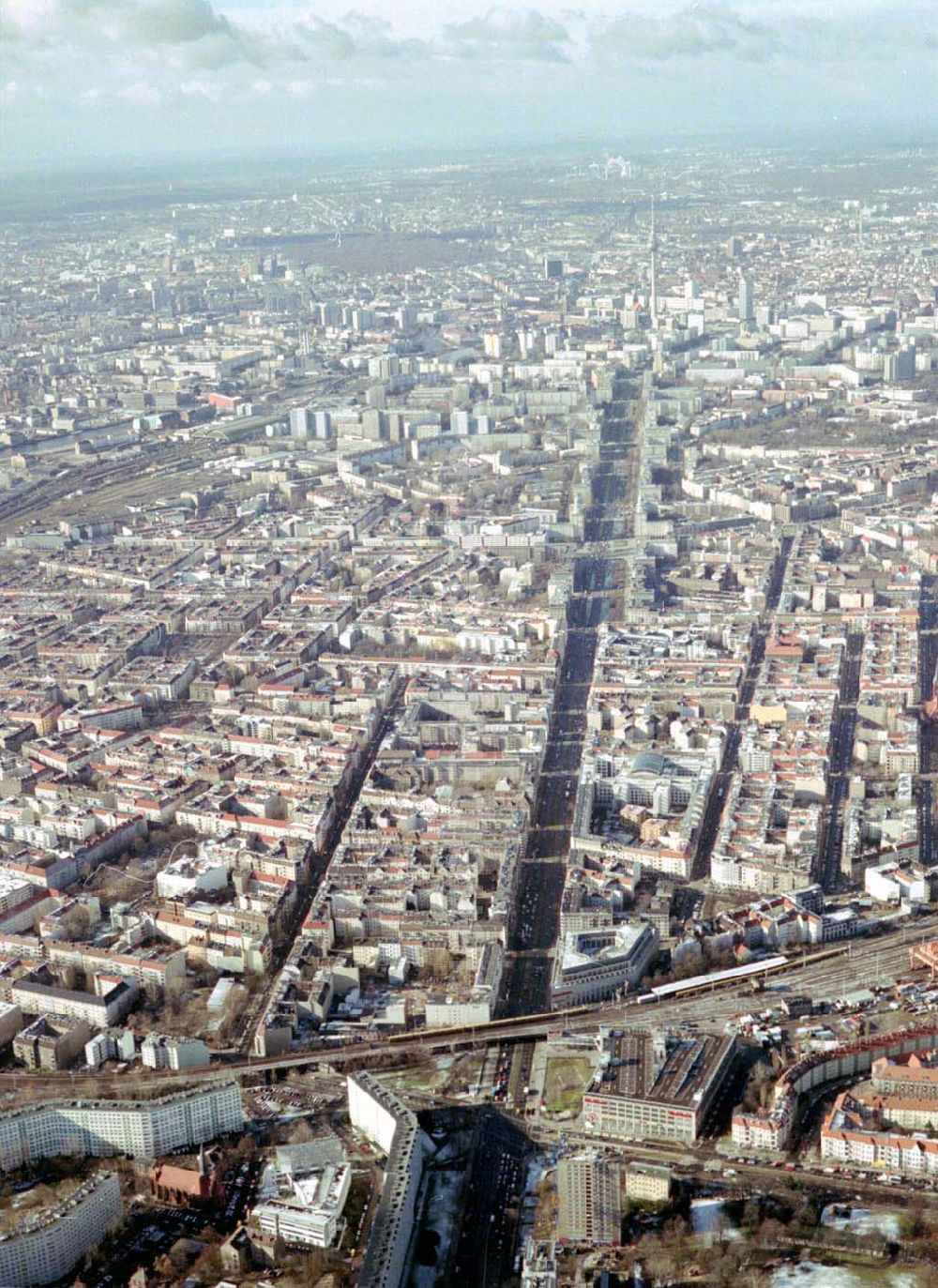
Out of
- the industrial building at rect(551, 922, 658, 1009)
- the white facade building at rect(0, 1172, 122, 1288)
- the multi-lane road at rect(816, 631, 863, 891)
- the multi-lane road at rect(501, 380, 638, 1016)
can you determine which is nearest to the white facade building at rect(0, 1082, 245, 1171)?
the white facade building at rect(0, 1172, 122, 1288)

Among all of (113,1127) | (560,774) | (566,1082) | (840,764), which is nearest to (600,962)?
(566,1082)

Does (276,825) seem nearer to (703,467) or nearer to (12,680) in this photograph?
(12,680)

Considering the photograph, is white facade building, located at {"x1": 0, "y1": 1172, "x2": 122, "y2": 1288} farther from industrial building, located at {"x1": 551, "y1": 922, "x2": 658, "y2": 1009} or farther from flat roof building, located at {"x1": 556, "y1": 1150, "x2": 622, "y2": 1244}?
industrial building, located at {"x1": 551, "y1": 922, "x2": 658, "y2": 1009}

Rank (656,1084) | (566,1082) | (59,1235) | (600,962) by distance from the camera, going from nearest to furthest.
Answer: (59,1235), (656,1084), (566,1082), (600,962)

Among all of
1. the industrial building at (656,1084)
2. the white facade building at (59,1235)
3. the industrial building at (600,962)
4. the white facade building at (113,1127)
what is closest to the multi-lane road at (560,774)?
the industrial building at (600,962)

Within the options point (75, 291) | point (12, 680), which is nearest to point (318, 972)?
point (12, 680)

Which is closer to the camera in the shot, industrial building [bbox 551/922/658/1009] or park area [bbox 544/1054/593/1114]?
park area [bbox 544/1054/593/1114]

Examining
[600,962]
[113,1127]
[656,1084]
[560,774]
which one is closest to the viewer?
[113,1127]

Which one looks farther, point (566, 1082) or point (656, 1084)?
point (566, 1082)

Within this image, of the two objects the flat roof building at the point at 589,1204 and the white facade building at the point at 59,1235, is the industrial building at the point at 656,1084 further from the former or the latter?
the white facade building at the point at 59,1235

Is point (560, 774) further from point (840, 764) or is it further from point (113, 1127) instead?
point (113, 1127)

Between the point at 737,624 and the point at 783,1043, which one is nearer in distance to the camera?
the point at 783,1043
